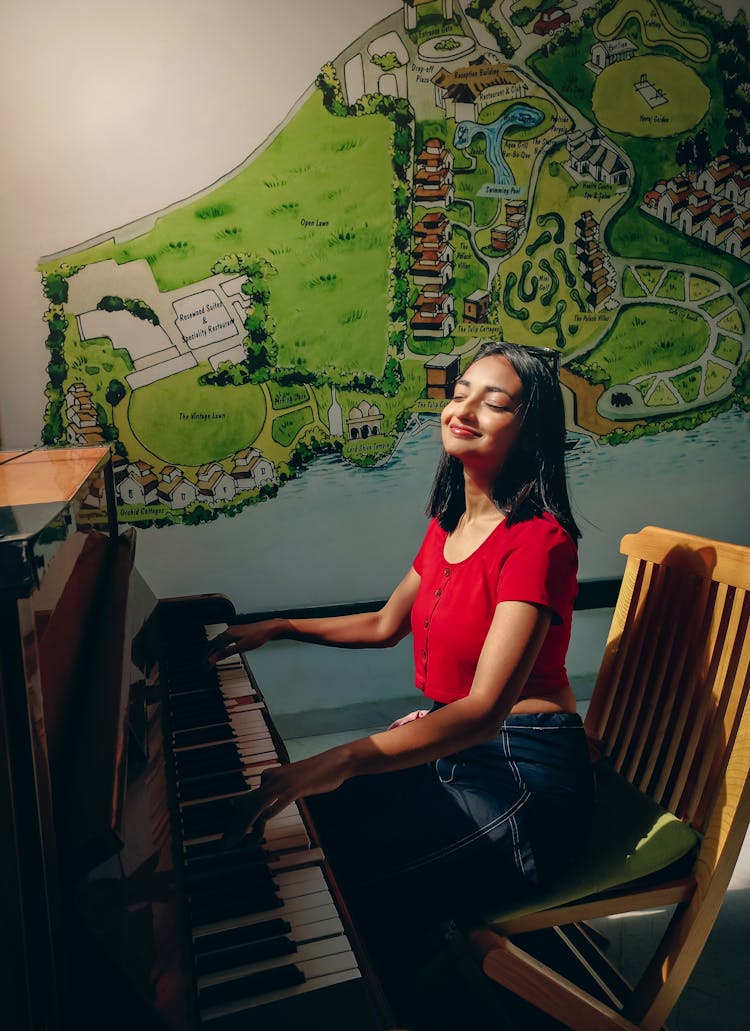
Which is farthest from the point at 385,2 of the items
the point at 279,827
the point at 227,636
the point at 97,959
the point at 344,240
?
the point at 97,959

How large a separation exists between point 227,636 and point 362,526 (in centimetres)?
122

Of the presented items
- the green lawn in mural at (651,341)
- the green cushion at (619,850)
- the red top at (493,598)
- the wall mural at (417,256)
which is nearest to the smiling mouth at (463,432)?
the red top at (493,598)

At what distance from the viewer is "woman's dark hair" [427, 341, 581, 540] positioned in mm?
1488

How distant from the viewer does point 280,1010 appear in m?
0.87

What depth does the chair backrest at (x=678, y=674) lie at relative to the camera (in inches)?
56.7

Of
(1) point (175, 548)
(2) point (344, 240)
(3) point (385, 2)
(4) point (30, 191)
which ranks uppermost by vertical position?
(3) point (385, 2)

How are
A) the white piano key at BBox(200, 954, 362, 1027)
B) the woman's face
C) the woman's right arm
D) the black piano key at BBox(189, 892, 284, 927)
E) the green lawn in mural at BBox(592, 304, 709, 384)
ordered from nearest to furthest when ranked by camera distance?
the white piano key at BBox(200, 954, 362, 1027)
the black piano key at BBox(189, 892, 284, 927)
the woman's face
the woman's right arm
the green lawn in mural at BBox(592, 304, 709, 384)

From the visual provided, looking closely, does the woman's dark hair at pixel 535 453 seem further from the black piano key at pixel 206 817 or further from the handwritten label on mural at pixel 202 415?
the handwritten label on mural at pixel 202 415

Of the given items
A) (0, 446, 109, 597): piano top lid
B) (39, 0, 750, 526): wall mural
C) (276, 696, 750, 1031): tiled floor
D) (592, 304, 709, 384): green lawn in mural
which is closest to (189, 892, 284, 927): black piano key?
(0, 446, 109, 597): piano top lid

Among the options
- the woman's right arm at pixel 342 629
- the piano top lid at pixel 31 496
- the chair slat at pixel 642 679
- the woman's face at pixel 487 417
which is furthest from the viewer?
the woman's right arm at pixel 342 629

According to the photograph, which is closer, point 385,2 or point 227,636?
point 227,636

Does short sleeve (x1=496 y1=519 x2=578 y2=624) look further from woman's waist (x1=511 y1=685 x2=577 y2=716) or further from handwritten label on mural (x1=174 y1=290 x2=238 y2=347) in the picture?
handwritten label on mural (x1=174 y1=290 x2=238 y2=347)

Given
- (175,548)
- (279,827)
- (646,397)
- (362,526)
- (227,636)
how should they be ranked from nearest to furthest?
1. (279,827)
2. (227,636)
3. (175,548)
4. (362,526)
5. (646,397)

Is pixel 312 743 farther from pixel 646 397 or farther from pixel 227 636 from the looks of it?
pixel 646 397
